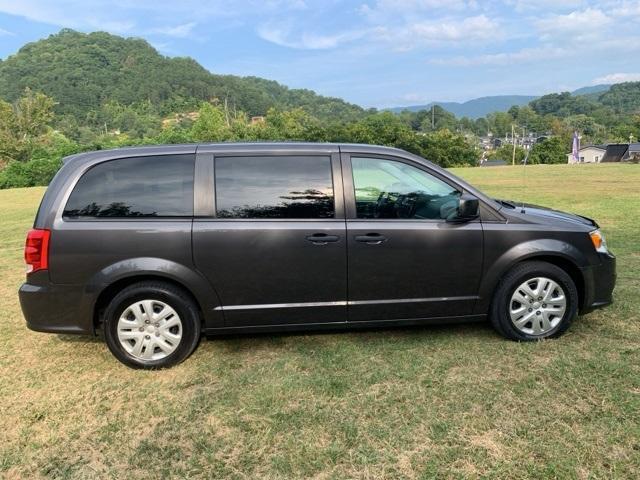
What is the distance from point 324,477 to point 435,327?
217 centimetres

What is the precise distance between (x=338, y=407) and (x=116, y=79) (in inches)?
4667

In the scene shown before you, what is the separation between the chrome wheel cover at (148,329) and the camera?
12.0 ft

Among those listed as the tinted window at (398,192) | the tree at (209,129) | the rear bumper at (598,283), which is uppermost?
the tree at (209,129)

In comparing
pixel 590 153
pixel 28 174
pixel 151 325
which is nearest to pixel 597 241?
pixel 151 325

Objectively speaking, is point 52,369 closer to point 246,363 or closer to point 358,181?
point 246,363

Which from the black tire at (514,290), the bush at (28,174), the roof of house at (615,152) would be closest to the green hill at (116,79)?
the roof of house at (615,152)

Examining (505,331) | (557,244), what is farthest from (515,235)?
(505,331)

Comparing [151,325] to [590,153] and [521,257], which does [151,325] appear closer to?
[521,257]

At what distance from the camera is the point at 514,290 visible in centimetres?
393

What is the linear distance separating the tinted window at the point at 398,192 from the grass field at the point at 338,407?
109cm

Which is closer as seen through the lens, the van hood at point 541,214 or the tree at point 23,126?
the van hood at point 541,214

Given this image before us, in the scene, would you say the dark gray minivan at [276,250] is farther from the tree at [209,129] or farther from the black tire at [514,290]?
the tree at [209,129]

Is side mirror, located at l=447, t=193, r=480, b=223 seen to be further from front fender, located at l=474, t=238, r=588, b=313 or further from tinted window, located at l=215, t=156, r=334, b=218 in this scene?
tinted window, located at l=215, t=156, r=334, b=218

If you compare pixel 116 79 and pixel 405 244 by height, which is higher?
pixel 116 79
